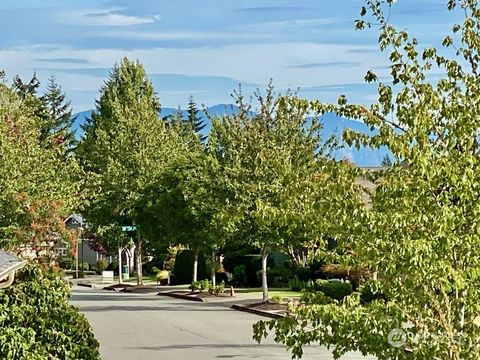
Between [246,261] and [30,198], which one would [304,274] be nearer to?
[246,261]

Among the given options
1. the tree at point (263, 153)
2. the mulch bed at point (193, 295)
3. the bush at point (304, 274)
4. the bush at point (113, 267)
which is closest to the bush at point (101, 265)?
the bush at point (113, 267)

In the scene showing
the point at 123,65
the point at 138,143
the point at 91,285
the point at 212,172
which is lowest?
the point at 91,285

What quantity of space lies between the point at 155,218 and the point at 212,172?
12.6 meters

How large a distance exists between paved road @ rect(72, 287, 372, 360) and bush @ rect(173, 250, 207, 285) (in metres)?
11.5

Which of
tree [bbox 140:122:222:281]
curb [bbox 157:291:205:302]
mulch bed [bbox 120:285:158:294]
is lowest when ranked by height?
curb [bbox 157:291:205:302]

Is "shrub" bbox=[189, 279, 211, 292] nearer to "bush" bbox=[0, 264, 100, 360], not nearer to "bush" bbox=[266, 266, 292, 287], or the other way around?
"bush" bbox=[266, 266, 292, 287]

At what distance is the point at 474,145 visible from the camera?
9227 millimetres

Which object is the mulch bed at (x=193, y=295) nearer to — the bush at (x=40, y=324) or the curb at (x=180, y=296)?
the curb at (x=180, y=296)

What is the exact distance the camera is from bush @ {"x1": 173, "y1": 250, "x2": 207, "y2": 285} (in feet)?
159

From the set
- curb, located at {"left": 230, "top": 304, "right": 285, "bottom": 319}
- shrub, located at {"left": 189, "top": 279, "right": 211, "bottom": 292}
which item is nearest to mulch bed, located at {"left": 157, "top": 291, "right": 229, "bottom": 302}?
shrub, located at {"left": 189, "top": 279, "right": 211, "bottom": 292}

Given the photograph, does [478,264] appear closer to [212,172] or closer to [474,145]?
[474,145]

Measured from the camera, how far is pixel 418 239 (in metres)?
8.16

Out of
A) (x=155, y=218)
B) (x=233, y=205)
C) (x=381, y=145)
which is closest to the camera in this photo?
(x=381, y=145)

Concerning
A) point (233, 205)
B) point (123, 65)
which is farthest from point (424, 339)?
point (123, 65)
